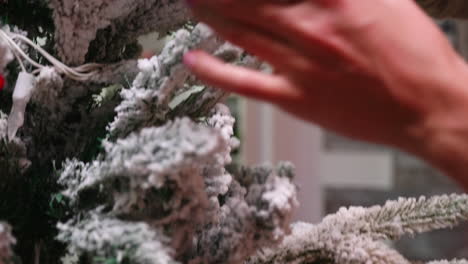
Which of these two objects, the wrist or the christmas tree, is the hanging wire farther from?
the wrist

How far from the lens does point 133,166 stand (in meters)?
0.31

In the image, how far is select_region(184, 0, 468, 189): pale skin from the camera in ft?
0.96

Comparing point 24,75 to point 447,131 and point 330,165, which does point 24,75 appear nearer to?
point 447,131

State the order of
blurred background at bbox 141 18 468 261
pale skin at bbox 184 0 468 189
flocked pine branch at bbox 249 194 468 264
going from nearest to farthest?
1. pale skin at bbox 184 0 468 189
2. flocked pine branch at bbox 249 194 468 264
3. blurred background at bbox 141 18 468 261

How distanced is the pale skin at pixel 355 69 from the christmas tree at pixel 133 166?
35 millimetres

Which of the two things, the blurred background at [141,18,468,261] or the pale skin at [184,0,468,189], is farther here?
the blurred background at [141,18,468,261]

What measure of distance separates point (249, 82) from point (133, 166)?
0.07 m

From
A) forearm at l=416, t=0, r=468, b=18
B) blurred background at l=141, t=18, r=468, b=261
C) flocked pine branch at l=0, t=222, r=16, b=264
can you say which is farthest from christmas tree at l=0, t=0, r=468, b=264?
blurred background at l=141, t=18, r=468, b=261

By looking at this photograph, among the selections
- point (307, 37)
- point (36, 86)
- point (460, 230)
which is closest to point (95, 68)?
point (36, 86)

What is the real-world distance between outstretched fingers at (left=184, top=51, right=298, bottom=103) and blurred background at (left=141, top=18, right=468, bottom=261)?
149cm

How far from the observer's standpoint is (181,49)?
0.34 metres

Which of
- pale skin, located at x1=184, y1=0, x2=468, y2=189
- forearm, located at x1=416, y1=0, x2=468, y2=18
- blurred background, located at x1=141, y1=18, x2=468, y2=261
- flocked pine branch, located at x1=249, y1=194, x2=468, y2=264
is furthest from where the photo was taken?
blurred background, located at x1=141, y1=18, x2=468, y2=261

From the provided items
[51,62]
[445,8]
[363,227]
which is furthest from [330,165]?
[51,62]

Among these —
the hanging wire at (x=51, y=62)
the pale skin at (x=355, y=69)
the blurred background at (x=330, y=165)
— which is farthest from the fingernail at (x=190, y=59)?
the blurred background at (x=330, y=165)
